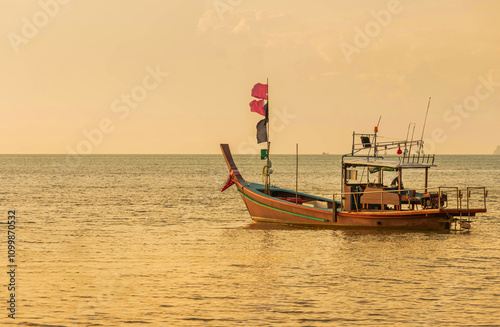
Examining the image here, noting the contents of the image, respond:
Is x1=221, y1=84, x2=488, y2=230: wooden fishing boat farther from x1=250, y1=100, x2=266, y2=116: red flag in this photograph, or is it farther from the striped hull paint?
x1=250, y1=100, x2=266, y2=116: red flag

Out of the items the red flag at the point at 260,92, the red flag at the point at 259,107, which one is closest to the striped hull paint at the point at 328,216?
the red flag at the point at 259,107

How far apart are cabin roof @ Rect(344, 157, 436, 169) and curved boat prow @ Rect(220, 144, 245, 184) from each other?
19.8 feet

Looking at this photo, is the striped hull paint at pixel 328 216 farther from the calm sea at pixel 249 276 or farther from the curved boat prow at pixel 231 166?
the curved boat prow at pixel 231 166

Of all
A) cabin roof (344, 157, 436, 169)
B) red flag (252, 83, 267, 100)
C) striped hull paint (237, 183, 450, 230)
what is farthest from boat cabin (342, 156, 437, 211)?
red flag (252, 83, 267, 100)

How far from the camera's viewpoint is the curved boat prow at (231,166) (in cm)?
3227

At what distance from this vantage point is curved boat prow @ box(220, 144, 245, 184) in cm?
3227

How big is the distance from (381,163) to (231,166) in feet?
29.6

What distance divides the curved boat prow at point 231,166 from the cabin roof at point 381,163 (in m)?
6.05

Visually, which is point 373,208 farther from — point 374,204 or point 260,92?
point 260,92

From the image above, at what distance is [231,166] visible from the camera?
3312cm

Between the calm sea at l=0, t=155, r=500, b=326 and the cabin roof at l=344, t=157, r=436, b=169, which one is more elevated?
the cabin roof at l=344, t=157, r=436, b=169

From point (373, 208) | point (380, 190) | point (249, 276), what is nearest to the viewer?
point (249, 276)

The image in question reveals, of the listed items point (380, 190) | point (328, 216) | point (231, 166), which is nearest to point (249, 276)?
point (328, 216)

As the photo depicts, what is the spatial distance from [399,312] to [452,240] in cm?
1142
